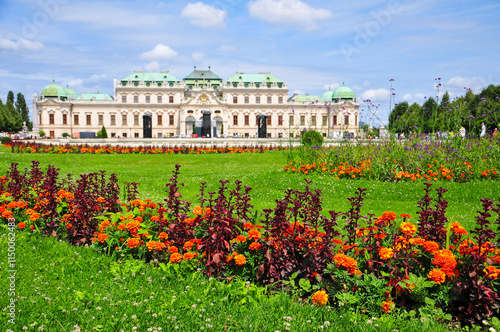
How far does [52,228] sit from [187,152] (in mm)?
15012

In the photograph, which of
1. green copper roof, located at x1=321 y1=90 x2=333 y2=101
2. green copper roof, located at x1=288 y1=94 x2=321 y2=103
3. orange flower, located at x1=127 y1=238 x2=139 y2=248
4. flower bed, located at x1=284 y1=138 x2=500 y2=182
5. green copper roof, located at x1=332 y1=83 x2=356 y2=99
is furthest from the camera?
green copper roof, located at x1=321 y1=90 x2=333 y2=101

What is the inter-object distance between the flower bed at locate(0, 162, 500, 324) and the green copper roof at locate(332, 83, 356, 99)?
210 ft

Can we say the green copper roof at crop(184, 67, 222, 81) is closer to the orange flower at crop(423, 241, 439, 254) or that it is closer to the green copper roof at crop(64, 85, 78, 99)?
the green copper roof at crop(64, 85, 78, 99)

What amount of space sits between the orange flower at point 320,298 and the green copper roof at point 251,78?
205 feet

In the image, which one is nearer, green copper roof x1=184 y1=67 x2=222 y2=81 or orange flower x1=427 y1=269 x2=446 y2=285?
orange flower x1=427 y1=269 x2=446 y2=285

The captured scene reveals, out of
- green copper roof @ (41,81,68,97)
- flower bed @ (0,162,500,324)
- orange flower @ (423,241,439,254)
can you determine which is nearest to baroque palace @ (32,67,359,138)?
green copper roof @ (41,81,68,97)

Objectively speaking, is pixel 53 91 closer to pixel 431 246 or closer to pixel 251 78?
pixel 251 78

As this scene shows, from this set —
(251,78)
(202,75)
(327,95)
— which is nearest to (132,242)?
(251,78)

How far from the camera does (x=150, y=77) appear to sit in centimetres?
6325

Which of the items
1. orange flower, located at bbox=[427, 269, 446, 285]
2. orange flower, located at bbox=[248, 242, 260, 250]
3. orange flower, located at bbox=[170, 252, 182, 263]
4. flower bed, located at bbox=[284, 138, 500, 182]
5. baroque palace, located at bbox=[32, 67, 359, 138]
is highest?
baroque palace, located at bbox=[32, 67, 359, 138]

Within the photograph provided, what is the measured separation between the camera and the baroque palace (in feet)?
198

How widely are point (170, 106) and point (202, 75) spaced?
8770 millimetres

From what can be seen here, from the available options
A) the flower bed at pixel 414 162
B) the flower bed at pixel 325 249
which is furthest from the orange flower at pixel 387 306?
the flower bed at pixel 414 162

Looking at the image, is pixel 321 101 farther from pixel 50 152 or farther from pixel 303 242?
pixel 303 242
